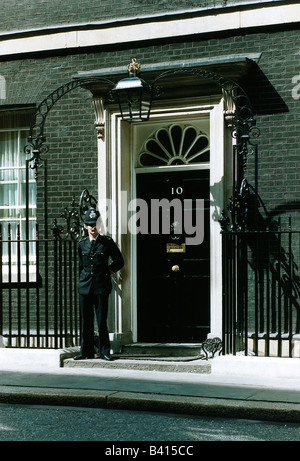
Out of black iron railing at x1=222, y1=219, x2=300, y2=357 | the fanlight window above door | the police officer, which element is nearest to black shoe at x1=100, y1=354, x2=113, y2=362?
the police officer

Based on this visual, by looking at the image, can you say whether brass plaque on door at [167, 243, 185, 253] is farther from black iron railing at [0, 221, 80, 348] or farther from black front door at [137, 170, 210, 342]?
black iron railing at [0, 221, 80, 348]

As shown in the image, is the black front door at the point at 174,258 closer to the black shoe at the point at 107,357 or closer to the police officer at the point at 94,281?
the police officer at the point at 94,281

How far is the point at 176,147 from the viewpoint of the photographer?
11.0 m

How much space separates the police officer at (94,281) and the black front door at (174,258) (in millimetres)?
1056

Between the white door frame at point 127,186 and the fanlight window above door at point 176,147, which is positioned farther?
the fanlight window above door at point 176,147

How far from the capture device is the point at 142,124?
11188 mm

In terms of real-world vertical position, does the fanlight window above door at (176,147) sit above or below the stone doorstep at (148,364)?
above

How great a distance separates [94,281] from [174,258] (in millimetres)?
1419

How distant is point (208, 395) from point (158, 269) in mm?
3332

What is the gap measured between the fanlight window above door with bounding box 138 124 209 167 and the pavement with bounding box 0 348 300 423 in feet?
8.67

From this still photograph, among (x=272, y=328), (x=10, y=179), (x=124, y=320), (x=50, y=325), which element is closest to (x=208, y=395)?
(x=272, y=328)

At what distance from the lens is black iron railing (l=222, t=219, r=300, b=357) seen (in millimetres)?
9289

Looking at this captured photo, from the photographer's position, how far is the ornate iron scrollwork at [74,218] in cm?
1042

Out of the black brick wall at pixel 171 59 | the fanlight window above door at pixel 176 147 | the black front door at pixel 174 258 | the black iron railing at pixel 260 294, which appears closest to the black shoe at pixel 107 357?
the black front door at pixel 174 258
